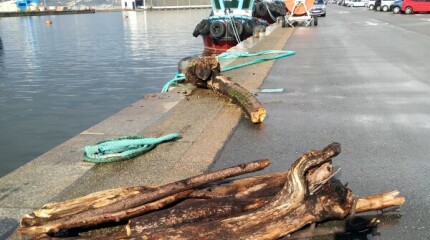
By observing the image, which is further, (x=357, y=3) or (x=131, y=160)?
(x=357, y=3)

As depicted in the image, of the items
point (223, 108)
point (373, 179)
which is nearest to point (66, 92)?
point (223, 108)

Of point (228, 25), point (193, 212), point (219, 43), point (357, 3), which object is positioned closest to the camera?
point (193, 212)

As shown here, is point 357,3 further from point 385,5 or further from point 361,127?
point 361,127

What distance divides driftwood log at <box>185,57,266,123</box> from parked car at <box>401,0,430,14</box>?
37.2m

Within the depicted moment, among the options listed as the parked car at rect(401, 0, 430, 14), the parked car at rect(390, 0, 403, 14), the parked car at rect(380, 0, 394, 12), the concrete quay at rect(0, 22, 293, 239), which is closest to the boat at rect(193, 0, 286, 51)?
the concrete quay at rect(0, 22, 293, 239)

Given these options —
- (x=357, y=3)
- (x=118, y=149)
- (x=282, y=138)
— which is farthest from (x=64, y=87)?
(x=357, y=3)

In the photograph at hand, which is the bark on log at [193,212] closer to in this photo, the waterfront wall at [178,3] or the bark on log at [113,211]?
the bark on log at [113,211]

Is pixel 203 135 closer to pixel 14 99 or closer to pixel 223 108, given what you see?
pixel 223 108

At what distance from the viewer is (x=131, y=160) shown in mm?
5609

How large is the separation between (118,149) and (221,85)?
12.1ft

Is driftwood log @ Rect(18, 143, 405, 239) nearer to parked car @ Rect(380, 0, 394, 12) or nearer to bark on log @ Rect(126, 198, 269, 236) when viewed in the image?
bark on log @ Rect(126, 198, 269, 236)

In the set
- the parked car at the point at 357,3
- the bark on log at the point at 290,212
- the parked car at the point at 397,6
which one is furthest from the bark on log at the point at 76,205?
the parked car at the point at 357,3

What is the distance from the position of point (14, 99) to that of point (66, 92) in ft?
6.41

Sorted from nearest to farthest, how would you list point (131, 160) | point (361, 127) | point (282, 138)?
point (131, 160), point (282, 138), point (361, 127)
